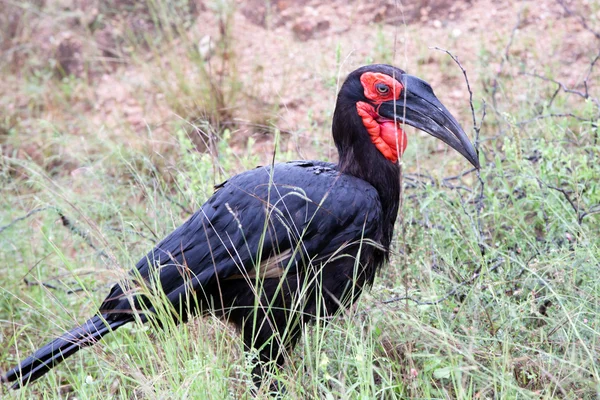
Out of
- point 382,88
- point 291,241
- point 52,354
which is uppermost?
point 382,88

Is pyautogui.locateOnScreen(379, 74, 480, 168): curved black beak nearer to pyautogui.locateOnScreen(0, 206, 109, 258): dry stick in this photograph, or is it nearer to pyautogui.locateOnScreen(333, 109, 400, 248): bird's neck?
pyautogui.locateOnScreen(333, 109, 400, 248): bird's neck

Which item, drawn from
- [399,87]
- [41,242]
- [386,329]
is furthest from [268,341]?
[41,242]

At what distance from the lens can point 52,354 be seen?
255cm

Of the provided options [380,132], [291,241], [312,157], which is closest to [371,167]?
[380,132]

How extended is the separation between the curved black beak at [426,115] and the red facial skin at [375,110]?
27 millimetres

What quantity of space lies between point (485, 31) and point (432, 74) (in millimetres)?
479

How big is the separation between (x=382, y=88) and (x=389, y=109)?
0.08m

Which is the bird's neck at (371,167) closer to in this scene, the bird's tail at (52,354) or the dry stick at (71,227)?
the bird's tail at (52,354)

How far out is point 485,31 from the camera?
4.86 metres

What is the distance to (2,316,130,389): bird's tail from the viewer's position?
8.27 feet

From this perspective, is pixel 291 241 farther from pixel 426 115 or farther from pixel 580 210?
pixel 580 210

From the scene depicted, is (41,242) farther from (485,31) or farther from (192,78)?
(485,31)

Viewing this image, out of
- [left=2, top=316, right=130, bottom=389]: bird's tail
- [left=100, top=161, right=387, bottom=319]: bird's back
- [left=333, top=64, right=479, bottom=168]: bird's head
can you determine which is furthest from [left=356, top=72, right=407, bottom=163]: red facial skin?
[left=2, top=316, right=130, bottom=389]: bird's tail

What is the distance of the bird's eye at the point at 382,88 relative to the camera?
269 cm
